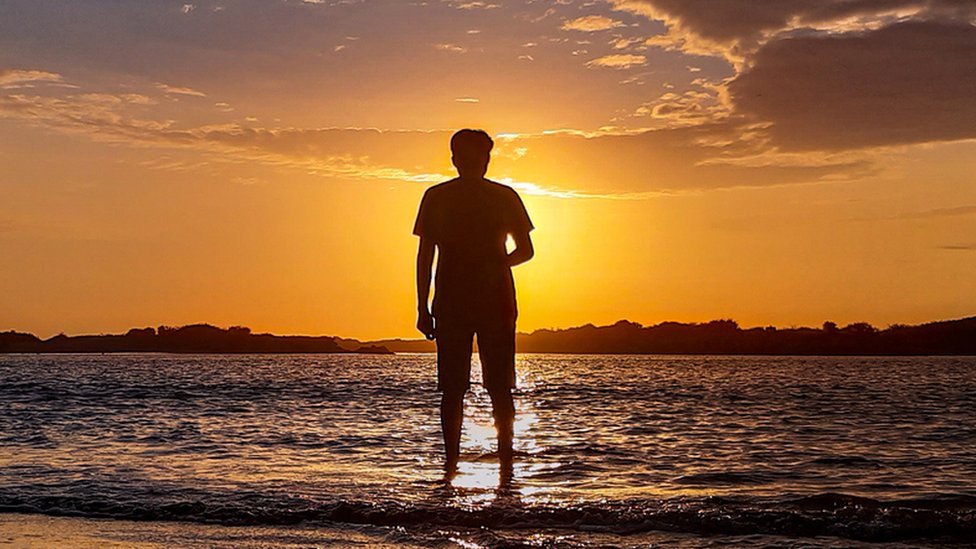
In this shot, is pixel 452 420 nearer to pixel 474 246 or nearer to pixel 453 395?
pixel 453 395

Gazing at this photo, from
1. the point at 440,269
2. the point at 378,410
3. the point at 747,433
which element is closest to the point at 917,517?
the point at 440,269

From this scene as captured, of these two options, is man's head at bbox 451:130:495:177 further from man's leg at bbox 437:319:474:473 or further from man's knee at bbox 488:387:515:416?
man's knee at bbox 488:387:515:416

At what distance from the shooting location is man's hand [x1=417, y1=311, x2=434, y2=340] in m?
7.51

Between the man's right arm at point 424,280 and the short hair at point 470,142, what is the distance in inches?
28.6

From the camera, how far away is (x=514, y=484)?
7.70 m

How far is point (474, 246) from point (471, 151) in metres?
0.73

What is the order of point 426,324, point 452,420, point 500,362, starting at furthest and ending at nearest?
point 452,420 → point 426,324 → point 500,362

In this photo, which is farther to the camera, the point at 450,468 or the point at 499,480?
the point at 450,468

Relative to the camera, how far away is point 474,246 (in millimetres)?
7445

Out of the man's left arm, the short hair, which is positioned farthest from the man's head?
the man's left arm

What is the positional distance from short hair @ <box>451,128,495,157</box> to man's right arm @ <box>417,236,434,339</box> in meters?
0.73

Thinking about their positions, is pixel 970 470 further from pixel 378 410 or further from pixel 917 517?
pixel 378 410

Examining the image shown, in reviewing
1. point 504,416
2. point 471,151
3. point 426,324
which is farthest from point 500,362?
point 471,151

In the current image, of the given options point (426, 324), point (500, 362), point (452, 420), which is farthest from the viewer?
point (452, 420)
